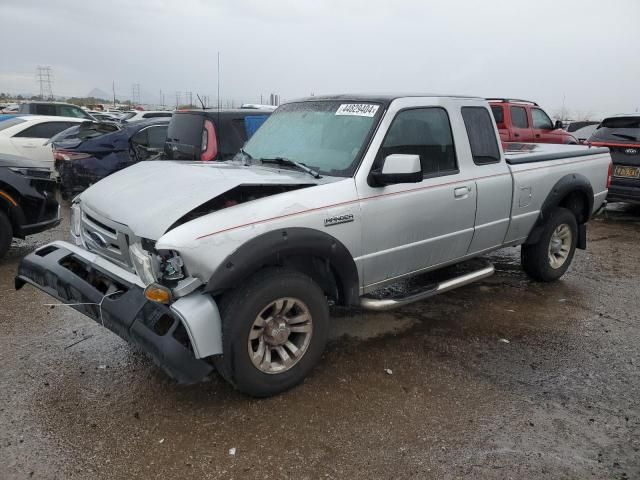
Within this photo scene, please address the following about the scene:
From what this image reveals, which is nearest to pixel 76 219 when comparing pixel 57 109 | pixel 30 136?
pixel 30 136

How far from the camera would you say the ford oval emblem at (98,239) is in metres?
3.51

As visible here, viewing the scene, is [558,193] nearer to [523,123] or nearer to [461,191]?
[461,191]

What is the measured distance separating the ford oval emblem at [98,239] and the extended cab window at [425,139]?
1957mm

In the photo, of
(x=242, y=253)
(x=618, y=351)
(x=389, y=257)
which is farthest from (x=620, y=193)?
(x=242, y=253)

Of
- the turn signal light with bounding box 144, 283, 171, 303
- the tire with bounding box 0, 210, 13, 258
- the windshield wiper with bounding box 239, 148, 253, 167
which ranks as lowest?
the tire with bounding box 0, 210, 13, 258

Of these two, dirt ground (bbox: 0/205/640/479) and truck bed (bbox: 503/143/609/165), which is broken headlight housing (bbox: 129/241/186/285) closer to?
dirt ground (bbox: 0/205/640/479)

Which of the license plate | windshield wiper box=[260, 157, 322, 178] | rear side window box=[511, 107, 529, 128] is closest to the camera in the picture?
windshield wiper box=[260, 157, 322, 178]

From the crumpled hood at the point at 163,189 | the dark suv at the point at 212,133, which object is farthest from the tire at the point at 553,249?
the dark suv at the point at 212,133

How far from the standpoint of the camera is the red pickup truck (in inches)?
470

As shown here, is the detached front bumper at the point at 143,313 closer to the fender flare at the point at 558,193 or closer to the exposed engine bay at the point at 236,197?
the exposed engine bay at the point at 236,197

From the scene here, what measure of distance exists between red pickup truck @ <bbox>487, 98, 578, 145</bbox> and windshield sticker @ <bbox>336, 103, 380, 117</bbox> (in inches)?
337

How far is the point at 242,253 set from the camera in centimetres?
299

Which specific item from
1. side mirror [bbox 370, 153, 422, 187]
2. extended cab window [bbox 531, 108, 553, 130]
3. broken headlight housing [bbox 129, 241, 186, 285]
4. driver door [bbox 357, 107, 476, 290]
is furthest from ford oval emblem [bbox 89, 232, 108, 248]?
extended cab window [bbox 531, 108, 553, 130]

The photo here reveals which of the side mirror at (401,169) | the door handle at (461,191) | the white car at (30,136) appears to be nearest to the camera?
the side mirror at (401,169)
